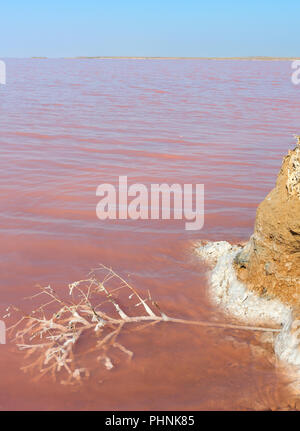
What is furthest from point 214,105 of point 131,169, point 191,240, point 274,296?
point 274,296

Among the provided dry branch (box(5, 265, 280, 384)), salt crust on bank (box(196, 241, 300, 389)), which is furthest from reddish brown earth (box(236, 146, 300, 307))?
dry branch (box(5, 265, 280, 384))

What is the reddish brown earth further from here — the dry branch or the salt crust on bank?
the dry branch

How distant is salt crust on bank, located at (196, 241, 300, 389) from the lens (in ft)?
8.17

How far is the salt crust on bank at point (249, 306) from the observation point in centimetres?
249

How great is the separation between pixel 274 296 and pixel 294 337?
0.45 m

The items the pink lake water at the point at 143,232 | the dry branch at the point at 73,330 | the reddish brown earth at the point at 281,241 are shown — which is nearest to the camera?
the pink lake water at the point at 143,232

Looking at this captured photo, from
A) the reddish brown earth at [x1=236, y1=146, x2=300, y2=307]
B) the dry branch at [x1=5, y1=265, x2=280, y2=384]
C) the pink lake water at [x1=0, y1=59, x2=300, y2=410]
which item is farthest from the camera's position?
the reddish brown earth at [x1=236, y1=146, x2=300, y2=307]

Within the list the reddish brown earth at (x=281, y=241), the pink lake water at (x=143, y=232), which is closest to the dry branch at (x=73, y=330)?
the pink lake water at (x=143, y=232)

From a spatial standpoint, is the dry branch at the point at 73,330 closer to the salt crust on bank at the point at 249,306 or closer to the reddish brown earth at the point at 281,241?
the salt crust on bank at the point at 249,306

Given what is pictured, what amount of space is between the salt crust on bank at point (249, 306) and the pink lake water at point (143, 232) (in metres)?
0.10

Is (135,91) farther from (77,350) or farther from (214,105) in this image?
(77,350)

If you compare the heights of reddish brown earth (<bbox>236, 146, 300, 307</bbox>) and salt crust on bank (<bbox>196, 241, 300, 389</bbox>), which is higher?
reddish brown earth (<bbox>236, 146, 300, 307</bbox>)

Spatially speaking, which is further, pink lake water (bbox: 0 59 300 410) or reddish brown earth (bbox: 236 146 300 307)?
reddish brown earth (bbox: 236 146 300 307)

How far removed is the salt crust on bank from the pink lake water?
0.10 m
